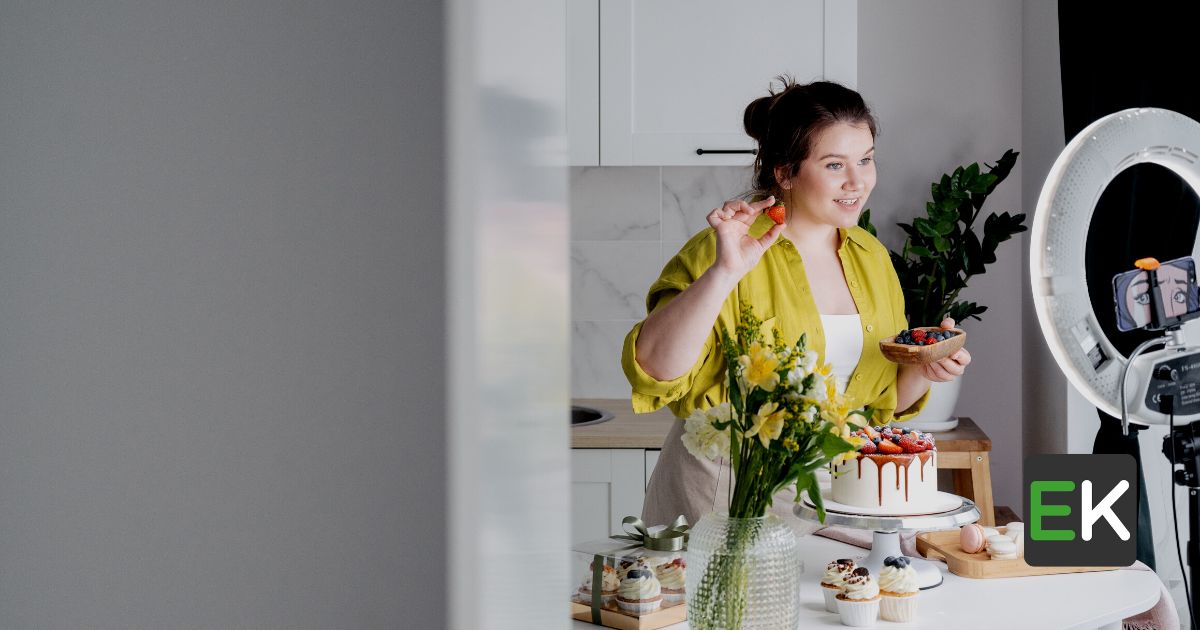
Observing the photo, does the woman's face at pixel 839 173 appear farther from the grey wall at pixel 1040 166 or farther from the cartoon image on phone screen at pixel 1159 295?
the grey wall at pixel 1040 166

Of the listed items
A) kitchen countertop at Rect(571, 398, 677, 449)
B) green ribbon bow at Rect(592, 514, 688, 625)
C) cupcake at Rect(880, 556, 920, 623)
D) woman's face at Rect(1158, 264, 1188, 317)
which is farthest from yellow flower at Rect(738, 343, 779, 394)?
kitchen countertop at Rect(571, 398, 677, 449)

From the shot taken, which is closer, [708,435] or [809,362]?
[809,362]

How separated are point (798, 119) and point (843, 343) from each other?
17.8 inches

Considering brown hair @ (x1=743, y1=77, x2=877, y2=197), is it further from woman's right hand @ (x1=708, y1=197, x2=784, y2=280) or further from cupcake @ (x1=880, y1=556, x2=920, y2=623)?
cupcake @ (x1=880, y1=556, x2=920, y2=623)

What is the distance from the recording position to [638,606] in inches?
51.7

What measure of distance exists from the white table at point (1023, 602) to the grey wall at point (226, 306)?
4.16 feet

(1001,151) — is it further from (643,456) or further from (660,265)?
(643,456)

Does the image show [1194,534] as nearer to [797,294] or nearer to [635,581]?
[797,294]

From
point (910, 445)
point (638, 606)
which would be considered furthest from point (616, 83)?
point (638, 606)

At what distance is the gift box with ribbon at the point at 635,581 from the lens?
1319mm

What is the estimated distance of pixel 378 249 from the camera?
0.14m

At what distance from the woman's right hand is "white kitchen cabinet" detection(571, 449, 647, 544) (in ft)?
4.57

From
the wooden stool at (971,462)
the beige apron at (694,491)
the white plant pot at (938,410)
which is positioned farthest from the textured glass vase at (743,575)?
the white plant pot at (938,410)

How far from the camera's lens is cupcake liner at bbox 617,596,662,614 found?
1312 millimetres
